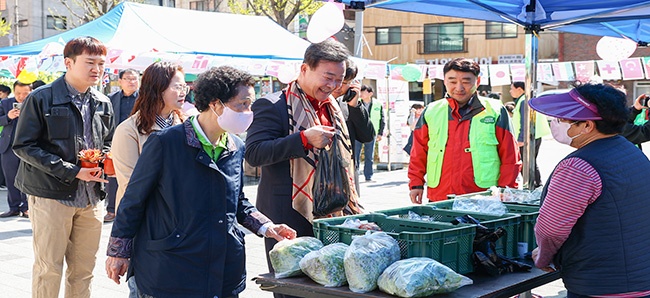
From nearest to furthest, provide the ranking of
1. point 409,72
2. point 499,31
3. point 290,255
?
point 290,255, point 409,72, point 499,31

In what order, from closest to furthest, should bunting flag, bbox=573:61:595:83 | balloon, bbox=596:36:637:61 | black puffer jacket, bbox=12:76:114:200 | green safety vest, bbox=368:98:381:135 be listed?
black puffer jacket, bbox=12:76:114:200 < balloon, bbox=596:36:637:61 < green safety vest, bbox=368:98:381:135 < bunting flag, bbox=573:61:595:83

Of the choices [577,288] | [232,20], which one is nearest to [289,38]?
[232,20]

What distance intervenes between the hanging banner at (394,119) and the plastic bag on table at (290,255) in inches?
541

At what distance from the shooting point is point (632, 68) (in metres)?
17.5

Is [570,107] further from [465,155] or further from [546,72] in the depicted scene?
[546,72]

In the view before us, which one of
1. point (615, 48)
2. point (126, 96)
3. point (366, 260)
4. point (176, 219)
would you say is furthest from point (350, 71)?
point (615, 48)

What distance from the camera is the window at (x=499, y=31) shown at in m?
39.7

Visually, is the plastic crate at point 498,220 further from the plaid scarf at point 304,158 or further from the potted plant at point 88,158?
the potted plant at point 88,158

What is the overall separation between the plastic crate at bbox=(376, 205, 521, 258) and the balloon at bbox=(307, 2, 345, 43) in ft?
8.05

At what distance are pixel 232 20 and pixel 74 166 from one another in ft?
39.8

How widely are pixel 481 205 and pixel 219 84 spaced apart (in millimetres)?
1631

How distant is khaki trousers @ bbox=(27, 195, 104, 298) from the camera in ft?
15.7

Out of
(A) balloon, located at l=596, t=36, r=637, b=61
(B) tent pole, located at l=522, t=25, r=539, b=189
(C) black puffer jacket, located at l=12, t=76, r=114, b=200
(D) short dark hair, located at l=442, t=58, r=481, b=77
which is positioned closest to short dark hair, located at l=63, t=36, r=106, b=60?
(C) black puffer jacket, located at l=12, t=76, r=114, b=200

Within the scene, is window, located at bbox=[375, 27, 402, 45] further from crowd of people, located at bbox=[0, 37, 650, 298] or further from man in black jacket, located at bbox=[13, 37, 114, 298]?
man in black jacket, located at bbox=[13, 37, 114, 298]
